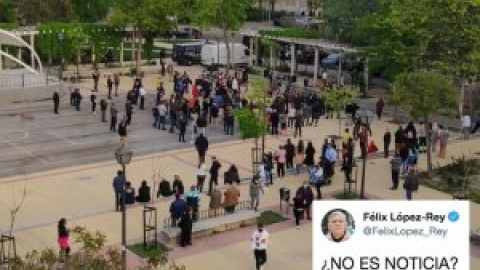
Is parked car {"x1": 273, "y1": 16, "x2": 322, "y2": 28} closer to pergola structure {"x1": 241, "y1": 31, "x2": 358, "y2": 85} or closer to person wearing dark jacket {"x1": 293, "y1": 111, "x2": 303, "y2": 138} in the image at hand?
pergola structure {"x1": 241, "y1": 31, "x2": 358, "y2": 85}

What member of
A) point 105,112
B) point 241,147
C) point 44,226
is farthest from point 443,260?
point 105,112

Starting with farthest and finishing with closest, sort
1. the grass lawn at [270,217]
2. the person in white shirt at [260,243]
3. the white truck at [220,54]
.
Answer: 1. the white truck at [220,54]
2. the grass lawn at [270,217]
3. the person in white shirt at [260,243]

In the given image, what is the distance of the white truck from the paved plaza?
42.3 ft

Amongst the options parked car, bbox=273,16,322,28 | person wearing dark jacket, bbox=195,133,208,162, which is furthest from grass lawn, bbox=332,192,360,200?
parked car, bbox=273,16,322,28

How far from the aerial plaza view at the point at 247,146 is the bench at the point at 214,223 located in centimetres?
5

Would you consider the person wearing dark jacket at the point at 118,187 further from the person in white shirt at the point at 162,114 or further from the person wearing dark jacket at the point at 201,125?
the person in white shirt at the point at 162,114

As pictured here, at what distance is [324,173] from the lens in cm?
2697

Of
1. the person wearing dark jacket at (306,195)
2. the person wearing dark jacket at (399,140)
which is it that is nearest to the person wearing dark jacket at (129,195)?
the person wearing dark jacket at (306,195)

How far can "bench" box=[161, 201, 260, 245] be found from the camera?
21.3 m

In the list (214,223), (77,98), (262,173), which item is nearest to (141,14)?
(77,98)

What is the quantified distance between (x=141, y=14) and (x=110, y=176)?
2294 cm

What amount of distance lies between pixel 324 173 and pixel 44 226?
31.5 feet
